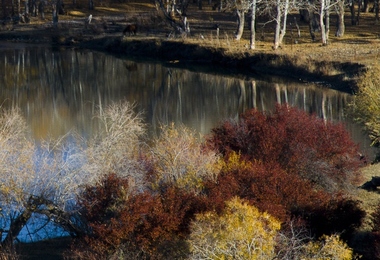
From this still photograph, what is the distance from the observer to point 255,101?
3347cm

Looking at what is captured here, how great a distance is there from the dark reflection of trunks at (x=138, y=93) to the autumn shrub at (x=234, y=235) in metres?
10.8

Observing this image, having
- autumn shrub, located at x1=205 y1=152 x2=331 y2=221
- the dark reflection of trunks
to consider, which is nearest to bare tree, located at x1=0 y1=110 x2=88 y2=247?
autumn shrub, located at x1=205 y1=152 x2=331 y2=221

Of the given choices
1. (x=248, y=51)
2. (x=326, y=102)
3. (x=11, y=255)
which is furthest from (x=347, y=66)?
(x=11, y=255)

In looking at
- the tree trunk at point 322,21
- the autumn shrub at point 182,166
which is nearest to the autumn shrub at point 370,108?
the autumn shrub at point 182,166

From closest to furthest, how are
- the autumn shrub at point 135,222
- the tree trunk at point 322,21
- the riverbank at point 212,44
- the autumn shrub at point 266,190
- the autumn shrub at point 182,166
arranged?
the autumn shrub at point 135,222
the autumn shrub at point 266,190
the autumn shrub at point 182,166
the riverbank at point 212,44
the tree trunk at point 322,21

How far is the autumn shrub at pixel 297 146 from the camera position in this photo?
59.7 ft

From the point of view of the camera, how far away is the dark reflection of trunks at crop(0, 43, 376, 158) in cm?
2708

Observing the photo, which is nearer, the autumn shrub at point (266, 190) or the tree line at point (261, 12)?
the autumn shrub at point (266, 190)

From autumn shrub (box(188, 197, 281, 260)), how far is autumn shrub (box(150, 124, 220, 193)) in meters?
2.61

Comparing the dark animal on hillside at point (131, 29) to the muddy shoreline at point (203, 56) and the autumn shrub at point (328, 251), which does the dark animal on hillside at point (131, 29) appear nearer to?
the muddy shoreline at point (203, 56)

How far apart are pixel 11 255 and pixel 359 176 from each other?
945 centimetres

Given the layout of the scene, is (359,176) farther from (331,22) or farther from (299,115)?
(331,22)

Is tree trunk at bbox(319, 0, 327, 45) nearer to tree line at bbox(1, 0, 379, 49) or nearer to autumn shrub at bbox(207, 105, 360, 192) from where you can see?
tree line at bbox(1, 0, 379, 49)

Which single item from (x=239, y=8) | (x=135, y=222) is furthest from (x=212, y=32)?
(x=135, y=222)
